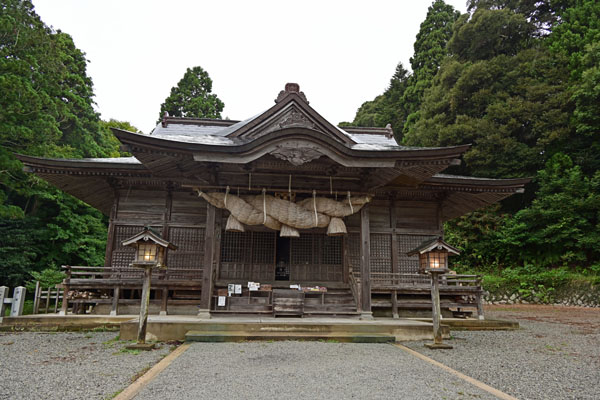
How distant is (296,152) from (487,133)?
1867 cm

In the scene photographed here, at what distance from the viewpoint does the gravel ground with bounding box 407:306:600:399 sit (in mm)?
4266

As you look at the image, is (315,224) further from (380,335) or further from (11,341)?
(11,341)

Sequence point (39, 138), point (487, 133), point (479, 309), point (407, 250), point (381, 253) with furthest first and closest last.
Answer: point (487, 133) → point (39, 138) → point (407, 250) → point (381, 253) → point (479, 309)

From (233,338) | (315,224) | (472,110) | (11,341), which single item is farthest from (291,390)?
(472,110)

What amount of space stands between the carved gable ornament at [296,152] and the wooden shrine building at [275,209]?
2cm

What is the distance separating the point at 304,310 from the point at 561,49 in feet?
77.0

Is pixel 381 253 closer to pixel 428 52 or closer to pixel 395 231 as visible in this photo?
pixel 395 231

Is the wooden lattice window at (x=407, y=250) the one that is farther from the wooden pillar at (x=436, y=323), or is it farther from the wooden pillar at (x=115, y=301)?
the wooden pillar at (x=115, y=301)

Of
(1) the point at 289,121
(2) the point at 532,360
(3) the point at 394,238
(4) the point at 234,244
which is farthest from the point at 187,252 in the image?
(2) the point at 532,360

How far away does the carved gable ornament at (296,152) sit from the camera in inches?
315

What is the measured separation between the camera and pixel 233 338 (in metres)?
6.73

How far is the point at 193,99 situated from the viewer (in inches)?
1229

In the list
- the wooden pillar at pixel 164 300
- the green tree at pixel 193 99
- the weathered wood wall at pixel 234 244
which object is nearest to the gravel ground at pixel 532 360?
the weathered wood wall at pixel 234 244

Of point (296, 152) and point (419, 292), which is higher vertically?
point (296, 152)
